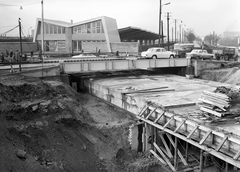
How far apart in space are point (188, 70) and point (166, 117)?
21.7 metres

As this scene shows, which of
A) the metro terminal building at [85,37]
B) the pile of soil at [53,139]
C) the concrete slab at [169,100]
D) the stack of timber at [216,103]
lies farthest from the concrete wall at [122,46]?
the stack of timber at [216,103]

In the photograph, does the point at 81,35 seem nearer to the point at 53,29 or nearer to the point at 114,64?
the point at 53,29

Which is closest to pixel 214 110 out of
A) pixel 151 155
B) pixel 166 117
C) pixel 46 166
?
pixel 166 117

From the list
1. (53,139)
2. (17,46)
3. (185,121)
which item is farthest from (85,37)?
(185,121)

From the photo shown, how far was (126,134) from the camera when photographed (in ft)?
56.0

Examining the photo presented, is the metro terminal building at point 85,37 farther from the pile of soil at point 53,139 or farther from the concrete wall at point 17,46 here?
the pile of soil at point 53,139

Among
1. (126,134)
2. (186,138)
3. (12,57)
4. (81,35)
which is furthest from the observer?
(81,35)

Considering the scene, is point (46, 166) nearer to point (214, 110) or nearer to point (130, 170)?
point (130, 170)

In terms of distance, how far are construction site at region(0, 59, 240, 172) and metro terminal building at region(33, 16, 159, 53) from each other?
113 ft

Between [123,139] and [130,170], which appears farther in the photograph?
[123,139]

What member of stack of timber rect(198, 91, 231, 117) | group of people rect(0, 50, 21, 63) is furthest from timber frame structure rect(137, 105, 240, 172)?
group of people rect(0, 50, 21, 63)

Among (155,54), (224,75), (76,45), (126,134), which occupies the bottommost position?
(126,134)

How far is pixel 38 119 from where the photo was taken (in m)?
15.0

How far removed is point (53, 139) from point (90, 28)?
44.9 meters
